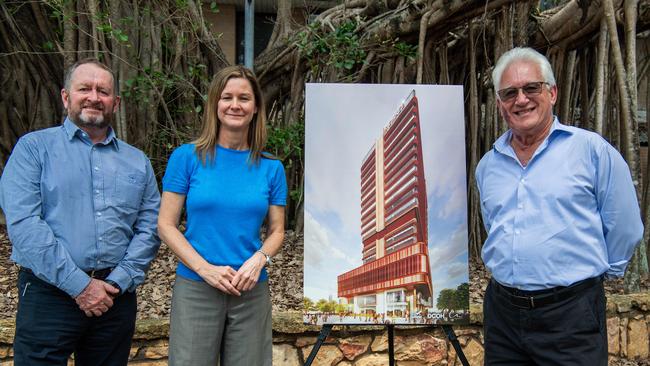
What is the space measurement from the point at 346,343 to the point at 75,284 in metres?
1.71

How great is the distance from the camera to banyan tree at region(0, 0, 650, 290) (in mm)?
4184

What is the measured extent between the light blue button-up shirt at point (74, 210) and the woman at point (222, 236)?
181 mm

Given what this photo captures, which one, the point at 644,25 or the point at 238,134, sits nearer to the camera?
the point at 238,134

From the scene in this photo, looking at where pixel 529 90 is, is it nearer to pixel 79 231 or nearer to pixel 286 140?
pixel 79 231

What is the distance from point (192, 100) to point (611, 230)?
4188 mm

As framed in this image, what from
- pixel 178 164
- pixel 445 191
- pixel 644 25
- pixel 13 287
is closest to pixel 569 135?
pixel 445 191

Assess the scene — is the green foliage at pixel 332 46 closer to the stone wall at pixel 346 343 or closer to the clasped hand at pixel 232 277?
the stone wall at pixel 346 343

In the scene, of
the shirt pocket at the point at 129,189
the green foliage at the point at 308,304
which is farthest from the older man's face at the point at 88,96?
the green foliage at the point at 308,304

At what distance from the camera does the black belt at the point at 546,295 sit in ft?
6.00

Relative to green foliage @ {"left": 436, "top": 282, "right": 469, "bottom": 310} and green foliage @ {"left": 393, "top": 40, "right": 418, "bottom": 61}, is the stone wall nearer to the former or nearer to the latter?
green foliage @ {"left": 436, "top": 282, "right": 469, "bottom": 310}

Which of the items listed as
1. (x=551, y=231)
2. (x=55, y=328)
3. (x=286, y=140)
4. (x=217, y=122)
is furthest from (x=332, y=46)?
(x=55, y=328)

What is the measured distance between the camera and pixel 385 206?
2555 millimetres

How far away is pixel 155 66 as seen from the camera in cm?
502

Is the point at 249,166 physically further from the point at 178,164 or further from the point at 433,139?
the point at 433,139
